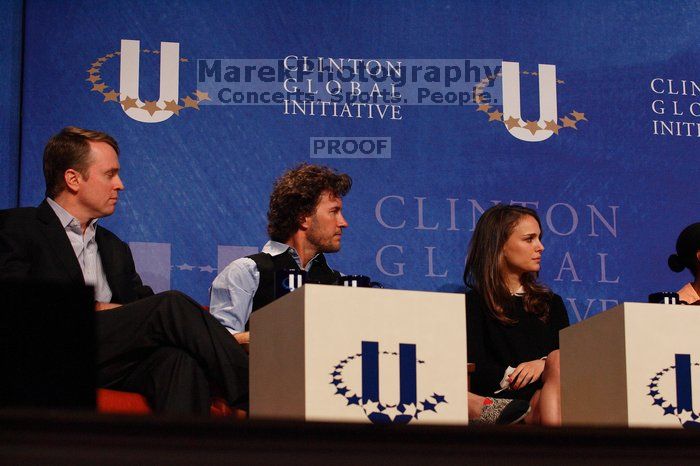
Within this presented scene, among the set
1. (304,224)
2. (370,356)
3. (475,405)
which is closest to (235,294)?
(304,224)

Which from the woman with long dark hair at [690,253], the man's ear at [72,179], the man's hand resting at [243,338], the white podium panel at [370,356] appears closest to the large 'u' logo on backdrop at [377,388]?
the white podium panel at [370,356]

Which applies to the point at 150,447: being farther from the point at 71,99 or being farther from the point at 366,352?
the point at 71,99

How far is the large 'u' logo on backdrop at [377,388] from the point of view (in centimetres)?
200

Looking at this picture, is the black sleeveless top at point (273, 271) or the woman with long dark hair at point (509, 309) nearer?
the woman with long dark hair at point (509, 309)

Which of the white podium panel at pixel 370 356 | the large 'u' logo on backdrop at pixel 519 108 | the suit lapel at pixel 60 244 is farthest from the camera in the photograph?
the large 'u' logo on backdrop at pixel 519 108

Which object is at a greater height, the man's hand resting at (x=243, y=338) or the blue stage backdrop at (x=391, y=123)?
the blue stage backdrop at (x=391, y=123)

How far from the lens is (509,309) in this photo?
360 cm

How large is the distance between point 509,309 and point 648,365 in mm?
1406

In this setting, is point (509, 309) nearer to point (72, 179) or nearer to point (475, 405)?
point (475, 405)

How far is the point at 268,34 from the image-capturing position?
437 centimetres

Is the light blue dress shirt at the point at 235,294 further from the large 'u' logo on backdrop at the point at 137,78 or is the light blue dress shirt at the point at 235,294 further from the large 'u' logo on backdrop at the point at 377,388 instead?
the large 'u' logo on backdrop at the point at 377,388

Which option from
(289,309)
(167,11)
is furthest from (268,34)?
(289,309)

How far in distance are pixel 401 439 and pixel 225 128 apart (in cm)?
330

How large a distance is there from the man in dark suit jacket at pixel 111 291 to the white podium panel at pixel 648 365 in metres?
0.94
